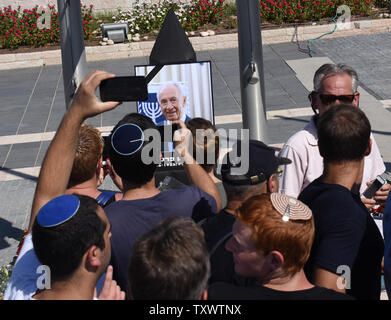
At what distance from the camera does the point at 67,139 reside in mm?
2998

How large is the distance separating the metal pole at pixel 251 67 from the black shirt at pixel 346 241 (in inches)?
140

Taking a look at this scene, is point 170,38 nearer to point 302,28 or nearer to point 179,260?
point 179,260

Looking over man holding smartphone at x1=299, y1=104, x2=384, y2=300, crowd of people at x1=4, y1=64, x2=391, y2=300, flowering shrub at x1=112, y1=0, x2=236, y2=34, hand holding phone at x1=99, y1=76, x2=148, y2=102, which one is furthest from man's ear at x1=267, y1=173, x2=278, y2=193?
flowering shrub at x1=112, y1=0, x2=236, y2=34

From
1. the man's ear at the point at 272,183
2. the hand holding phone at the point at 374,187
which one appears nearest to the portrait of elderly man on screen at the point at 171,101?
the hand holding phone at the point at 374,187

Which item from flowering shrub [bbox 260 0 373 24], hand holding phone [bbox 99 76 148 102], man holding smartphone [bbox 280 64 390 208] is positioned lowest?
flowering shrub [bbox 260 0 373 24]

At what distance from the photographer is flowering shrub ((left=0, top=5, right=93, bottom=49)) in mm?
16984

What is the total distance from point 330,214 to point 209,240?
0.62m

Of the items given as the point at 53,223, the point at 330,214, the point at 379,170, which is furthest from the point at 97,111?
the point at 379,170

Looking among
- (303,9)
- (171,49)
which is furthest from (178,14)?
(171,49)

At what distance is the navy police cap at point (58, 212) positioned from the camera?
2.63m

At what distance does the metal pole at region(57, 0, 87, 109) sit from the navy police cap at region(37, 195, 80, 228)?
3.95 m

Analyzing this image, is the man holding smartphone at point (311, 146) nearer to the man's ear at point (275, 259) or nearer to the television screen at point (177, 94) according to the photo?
the man's ear at point (275, 259)

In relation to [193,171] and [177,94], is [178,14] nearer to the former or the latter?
[177,94]

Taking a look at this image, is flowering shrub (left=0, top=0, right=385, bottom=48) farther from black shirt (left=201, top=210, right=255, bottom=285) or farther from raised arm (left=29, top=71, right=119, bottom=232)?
raised arm (left=29, top=71, right=119, bottom=232)
